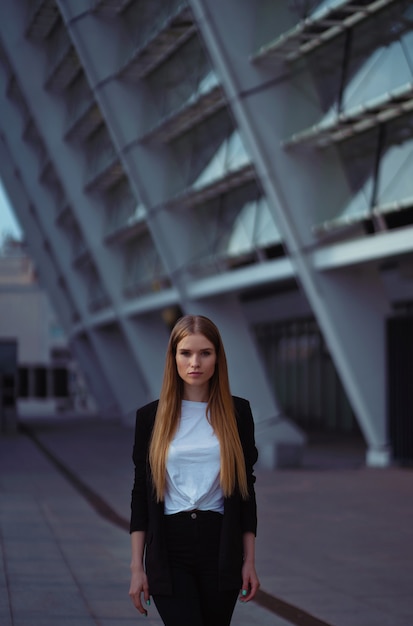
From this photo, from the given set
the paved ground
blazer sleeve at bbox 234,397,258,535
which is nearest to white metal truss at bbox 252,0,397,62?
the paved ground

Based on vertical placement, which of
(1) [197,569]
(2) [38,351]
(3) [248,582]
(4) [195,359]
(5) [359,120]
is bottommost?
(3) [248,582]

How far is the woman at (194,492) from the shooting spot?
429 cm

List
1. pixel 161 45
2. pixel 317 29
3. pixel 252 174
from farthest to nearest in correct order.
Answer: pixel 161 45, pixel 252 174, pixel 317 29

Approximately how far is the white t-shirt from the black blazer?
0.06 m

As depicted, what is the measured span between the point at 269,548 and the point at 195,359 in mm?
7995

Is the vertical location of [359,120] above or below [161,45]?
below

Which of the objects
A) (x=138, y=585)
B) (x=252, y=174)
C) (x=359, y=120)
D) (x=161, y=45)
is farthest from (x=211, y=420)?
(x=161, y=45)

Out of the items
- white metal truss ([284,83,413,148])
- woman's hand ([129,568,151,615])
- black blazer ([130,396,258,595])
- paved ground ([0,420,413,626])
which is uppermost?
white metal truss ([284,83,413,148])

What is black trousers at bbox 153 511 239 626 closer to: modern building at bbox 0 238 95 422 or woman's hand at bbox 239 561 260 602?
woman's hand at bbox 239 561 260 602

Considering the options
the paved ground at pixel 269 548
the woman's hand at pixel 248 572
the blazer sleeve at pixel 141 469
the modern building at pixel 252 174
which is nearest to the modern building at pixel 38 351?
the modern building at pixel 252 174

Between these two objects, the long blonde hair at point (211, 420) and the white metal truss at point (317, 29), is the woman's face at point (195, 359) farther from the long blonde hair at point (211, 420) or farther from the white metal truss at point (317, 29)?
the white metal truss at point (317, 29)

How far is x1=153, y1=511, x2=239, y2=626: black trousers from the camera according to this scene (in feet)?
14.0

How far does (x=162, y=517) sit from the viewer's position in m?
4.36

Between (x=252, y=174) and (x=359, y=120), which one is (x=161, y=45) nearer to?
(x=252, y=174)
